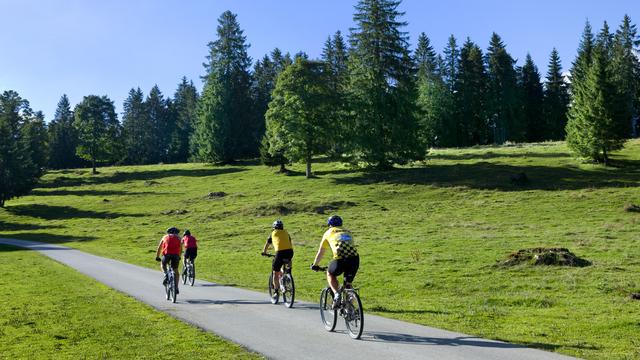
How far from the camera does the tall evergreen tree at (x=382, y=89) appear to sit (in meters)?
60.2

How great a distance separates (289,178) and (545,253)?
45691mm

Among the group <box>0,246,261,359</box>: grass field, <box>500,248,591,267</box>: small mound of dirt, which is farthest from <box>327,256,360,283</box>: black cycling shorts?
<box>500,248,591,267</box>: small mound of dirt

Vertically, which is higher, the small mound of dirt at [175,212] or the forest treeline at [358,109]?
the forest treeline at [358,109]

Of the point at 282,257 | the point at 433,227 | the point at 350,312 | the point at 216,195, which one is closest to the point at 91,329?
the point at 282,257

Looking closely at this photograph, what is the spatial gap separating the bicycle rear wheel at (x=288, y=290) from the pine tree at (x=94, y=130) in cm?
8718

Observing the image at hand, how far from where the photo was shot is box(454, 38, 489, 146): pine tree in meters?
96.7

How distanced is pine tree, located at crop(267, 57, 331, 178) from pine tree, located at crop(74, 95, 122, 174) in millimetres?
44786

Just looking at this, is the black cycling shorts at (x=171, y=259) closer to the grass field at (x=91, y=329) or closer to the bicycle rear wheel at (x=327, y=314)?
the grass field at (x=91, y=329)

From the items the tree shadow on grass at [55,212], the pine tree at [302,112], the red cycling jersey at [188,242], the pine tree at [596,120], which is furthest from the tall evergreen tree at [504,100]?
the red cycling jersey at [188,242]

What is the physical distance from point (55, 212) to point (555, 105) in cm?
8462

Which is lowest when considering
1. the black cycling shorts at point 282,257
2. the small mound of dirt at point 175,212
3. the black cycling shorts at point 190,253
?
the small mound of dirt at point 175,212

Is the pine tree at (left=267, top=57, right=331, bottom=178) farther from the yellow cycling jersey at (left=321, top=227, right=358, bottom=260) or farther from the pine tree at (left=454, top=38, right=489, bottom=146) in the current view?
the yellow cycling jersey at (left=321, top=227, right=358, bottom=260)

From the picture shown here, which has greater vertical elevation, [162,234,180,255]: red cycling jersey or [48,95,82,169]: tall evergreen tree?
[48,95,82,169]: tall evergreen tree

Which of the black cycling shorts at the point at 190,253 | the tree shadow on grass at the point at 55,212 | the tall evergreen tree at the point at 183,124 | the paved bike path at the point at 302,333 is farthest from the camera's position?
the tall evergreen tree at the point at 183,124
